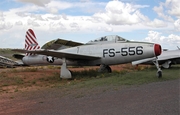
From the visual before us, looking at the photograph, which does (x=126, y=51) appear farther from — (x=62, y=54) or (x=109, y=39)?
(x=62, y=54)

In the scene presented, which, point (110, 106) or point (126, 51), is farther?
point (126, 51)

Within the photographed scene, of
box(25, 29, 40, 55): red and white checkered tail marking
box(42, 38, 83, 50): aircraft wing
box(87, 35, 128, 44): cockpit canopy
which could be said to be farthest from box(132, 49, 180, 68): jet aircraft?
box(25, 29, 40, 55): red and white checkered tail marking

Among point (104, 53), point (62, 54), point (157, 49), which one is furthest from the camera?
point (104, 53)

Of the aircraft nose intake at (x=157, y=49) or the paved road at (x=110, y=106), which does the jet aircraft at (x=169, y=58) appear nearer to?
the aircraft nose intake at (x=157, y=49)

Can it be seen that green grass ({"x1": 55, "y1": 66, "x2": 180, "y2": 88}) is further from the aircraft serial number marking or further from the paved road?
the paved road

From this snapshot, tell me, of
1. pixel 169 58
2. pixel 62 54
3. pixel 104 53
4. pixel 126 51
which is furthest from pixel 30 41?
pixel 169 58

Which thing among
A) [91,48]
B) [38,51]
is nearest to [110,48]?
[91,48]

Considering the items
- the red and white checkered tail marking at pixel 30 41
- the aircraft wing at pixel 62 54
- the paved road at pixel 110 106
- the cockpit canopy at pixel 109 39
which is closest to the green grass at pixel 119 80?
the aircraft wing at pixel 62 54

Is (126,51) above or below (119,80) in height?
above

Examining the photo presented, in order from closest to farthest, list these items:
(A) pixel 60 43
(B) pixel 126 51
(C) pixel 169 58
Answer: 1. (B) pixel 126 51
2. (A) pixel 60 43
3. (C) pixel 169 58

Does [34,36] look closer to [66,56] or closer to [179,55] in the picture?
[66,56]

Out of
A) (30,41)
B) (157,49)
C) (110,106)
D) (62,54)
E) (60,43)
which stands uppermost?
(30,41)

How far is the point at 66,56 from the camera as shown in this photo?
14.2 m

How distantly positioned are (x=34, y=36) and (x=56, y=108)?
52.9 ft
